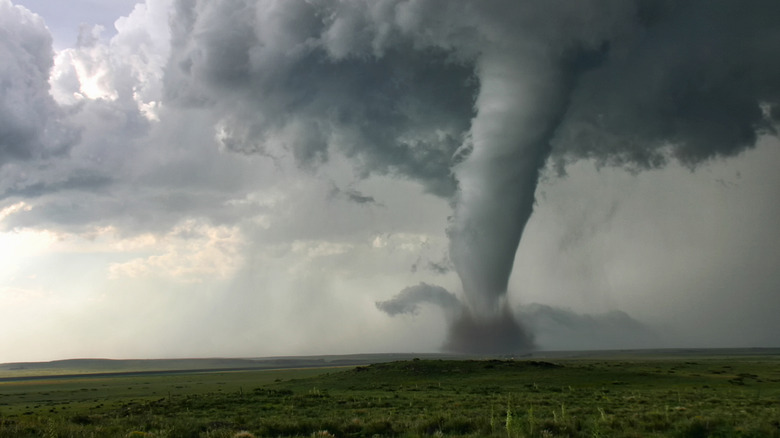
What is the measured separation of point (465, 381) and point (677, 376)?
27.9 m

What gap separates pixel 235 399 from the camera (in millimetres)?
47281

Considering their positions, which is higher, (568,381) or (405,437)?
(405,437)

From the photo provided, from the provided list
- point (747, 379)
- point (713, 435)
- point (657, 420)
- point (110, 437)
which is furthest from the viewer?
point (747, 379)

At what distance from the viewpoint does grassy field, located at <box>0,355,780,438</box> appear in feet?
66.4

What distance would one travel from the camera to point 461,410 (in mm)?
31016

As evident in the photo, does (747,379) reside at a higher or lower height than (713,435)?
lower

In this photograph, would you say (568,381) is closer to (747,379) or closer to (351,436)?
(747,379)

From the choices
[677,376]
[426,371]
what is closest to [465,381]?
[426,371]

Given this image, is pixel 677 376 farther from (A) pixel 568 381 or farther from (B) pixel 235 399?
(B) pixel 235 399

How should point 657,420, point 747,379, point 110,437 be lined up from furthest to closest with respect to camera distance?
point 747,379
point 657,420
point 110,437

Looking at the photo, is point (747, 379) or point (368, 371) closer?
point (747, 379)

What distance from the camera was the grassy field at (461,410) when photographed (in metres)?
20.2

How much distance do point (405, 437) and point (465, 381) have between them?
48.9 m

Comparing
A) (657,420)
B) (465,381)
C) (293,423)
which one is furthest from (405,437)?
(465,381)
